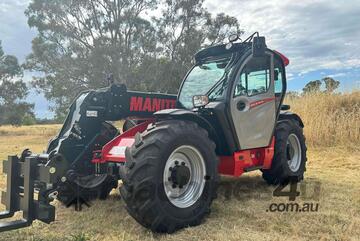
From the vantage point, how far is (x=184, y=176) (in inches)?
175

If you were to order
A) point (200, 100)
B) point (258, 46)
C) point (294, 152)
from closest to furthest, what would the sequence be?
point (200, 100), point (258, 46), point (294, 152)

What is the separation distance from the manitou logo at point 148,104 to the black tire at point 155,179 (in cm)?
97

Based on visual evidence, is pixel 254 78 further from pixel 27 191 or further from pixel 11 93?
pixel 11 93

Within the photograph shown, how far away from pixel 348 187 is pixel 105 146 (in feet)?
14.5

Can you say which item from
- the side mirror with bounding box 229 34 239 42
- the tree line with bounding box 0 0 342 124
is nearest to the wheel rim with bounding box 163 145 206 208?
the side mirror with bounding box 229 34 239 42

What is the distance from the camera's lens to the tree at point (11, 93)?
31203 millimetres

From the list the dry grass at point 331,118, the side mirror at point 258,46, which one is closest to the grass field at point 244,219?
the side mirror at point 258,46

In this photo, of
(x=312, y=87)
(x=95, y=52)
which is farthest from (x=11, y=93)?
(x=312, y=87)

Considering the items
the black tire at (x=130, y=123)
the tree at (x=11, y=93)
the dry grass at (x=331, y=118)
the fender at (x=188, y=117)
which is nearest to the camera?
the fender at (x=188, y=117)

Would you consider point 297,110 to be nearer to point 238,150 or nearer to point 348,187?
point 348,187

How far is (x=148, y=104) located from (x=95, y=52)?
18.8m

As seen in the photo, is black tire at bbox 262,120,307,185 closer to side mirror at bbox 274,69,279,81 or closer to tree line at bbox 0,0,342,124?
side mirror at bbox 274,69,279,81

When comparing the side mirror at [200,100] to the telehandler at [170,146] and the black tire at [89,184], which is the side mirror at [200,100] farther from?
the black tire at [89,184]

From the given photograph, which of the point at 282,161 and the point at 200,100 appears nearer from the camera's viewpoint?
the point at 200,100
